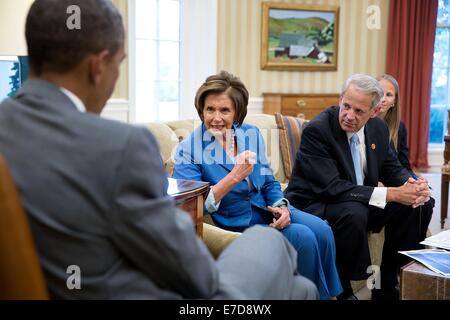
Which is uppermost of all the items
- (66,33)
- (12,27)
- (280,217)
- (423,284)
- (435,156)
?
(12,27)


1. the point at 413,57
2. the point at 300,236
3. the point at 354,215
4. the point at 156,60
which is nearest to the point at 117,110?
the point at 156,60

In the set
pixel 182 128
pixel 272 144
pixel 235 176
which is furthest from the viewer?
pixel 272 144

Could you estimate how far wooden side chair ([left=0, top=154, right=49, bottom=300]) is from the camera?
1.12 meters

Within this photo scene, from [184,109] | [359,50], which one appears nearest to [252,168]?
[184,109]

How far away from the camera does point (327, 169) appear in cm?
336

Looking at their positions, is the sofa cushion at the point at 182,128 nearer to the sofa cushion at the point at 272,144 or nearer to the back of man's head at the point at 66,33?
the sofa cushion at the point at 272,144

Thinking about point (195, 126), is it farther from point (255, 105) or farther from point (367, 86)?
point (255, 105)

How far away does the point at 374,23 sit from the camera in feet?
25.8

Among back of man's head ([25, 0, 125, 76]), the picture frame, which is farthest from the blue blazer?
the picture frame

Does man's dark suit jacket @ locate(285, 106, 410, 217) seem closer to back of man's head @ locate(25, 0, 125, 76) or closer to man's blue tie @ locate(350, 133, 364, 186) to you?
man's blue tie @ locate(350, 133, 364, 186)

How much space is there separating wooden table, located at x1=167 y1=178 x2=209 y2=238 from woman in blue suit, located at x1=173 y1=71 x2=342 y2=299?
0.67 ft

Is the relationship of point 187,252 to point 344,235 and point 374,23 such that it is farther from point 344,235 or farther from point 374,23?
point 374,23

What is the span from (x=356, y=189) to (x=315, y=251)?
26.0 inches
